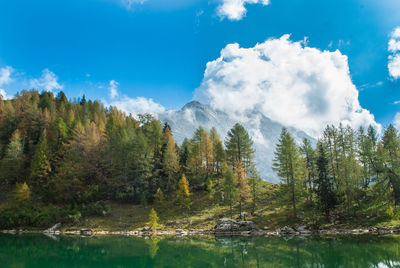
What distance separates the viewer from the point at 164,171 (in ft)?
205

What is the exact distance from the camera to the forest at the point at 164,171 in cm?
4388

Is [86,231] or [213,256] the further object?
[86,231]

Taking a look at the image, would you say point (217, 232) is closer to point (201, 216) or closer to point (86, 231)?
point (201, 216)

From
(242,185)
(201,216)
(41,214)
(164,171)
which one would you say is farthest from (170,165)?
(41,214)

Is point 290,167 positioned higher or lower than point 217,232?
higher

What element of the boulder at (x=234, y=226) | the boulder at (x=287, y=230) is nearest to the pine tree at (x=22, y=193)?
the boulder at (x=234, y=226)

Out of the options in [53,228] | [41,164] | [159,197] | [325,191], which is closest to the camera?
[325,191]

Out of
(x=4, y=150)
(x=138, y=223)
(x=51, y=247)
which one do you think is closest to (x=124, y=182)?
(x=138, y=223)

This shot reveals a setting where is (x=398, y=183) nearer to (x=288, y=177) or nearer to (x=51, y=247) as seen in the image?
(x=288, y=177)

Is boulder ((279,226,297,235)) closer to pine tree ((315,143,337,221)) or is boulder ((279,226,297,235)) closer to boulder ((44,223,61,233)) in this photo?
pine tree ((315,143,337,221))

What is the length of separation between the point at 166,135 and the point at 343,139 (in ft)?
136

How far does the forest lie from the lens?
43875 mm

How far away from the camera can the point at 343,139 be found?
177 feet

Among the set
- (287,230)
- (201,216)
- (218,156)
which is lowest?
(287,230)
